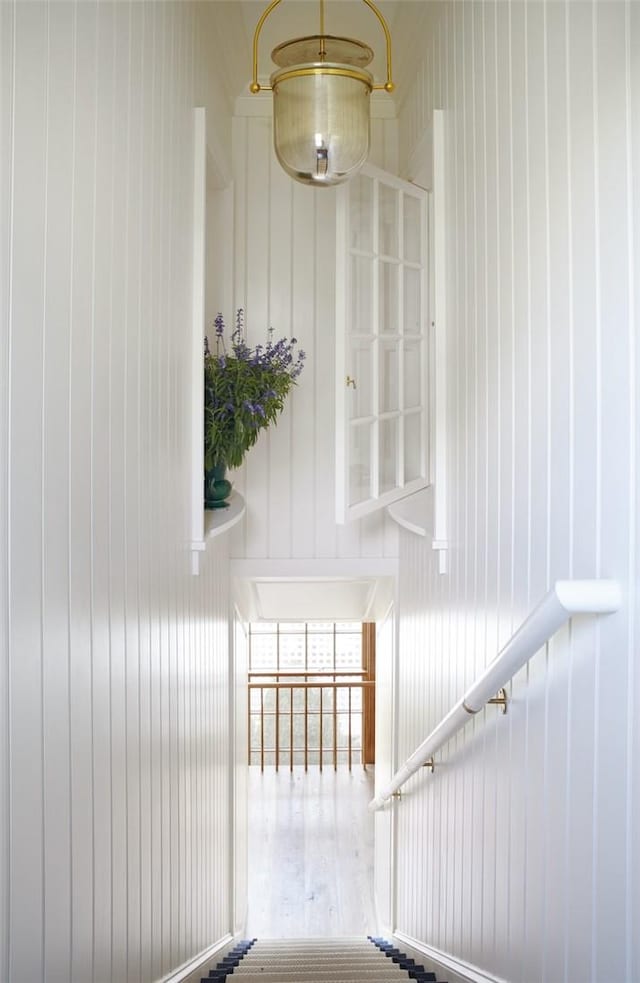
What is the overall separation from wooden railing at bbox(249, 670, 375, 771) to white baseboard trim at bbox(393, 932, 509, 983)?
422cm

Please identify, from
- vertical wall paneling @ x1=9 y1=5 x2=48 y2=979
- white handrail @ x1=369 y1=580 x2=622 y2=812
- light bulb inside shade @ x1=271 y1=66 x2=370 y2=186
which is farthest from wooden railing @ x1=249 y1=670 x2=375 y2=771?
vertical wall paneling @ x1=9 y1=5 x2=48 y2=979

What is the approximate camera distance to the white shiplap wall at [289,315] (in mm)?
4680

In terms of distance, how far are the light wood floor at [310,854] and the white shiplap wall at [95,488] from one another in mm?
2472

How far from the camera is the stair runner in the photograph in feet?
10.4

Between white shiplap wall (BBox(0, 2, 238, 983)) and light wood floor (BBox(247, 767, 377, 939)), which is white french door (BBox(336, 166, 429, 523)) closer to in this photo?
white shiplap wall (BBox(0, 2, 238, 983))

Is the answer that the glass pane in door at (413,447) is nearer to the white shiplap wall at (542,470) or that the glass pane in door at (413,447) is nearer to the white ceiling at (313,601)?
the white shiplap wall at (542,470)

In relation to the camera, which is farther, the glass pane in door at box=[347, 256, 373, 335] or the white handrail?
the glass pane in door at box=[347, 256, 373, 335]

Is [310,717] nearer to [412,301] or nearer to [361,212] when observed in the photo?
[412,301]

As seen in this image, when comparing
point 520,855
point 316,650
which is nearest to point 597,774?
point 520,855

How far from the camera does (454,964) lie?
9.53ft

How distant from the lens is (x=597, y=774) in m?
1.67

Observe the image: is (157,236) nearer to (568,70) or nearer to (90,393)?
(90,393)

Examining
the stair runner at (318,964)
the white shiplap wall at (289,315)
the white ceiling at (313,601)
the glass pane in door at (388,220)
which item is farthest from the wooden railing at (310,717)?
the glass pane in door at (388,220)

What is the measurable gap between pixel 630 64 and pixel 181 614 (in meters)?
2.12
